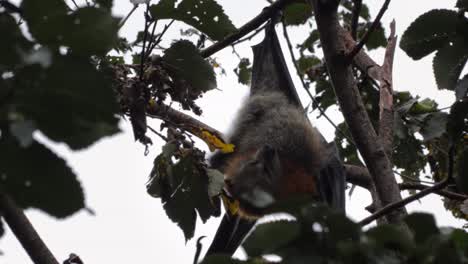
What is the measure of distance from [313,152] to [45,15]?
520 centimetres

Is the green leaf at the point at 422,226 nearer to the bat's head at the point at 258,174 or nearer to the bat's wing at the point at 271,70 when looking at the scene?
the bat's head at the point at 258,174

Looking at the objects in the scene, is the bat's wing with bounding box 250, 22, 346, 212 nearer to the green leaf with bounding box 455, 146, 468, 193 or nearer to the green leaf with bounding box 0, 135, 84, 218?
the green leaf with bounding box 455, 146, 468, 193

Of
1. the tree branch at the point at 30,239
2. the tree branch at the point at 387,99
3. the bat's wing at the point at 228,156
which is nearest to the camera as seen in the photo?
the tree branch at the point at 30,239

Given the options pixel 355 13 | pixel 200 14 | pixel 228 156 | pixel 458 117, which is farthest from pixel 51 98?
pixel 228 156

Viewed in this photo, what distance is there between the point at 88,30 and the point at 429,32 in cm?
219

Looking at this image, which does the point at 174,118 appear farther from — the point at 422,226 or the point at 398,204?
the point at 422,226

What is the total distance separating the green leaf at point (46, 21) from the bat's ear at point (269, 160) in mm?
4298

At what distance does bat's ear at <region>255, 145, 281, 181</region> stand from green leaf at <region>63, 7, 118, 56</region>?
4.35 meters

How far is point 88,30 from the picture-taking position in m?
1.38

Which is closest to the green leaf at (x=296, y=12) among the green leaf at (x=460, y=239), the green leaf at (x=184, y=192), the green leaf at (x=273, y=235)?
the green leaf at (x=184, y=192)

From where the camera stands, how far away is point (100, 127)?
4.34ft

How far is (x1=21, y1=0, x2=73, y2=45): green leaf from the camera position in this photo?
1.39 m

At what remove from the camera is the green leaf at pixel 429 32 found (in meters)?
3.02

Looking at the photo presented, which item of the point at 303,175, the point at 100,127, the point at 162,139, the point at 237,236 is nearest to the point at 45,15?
the point at 100,127
